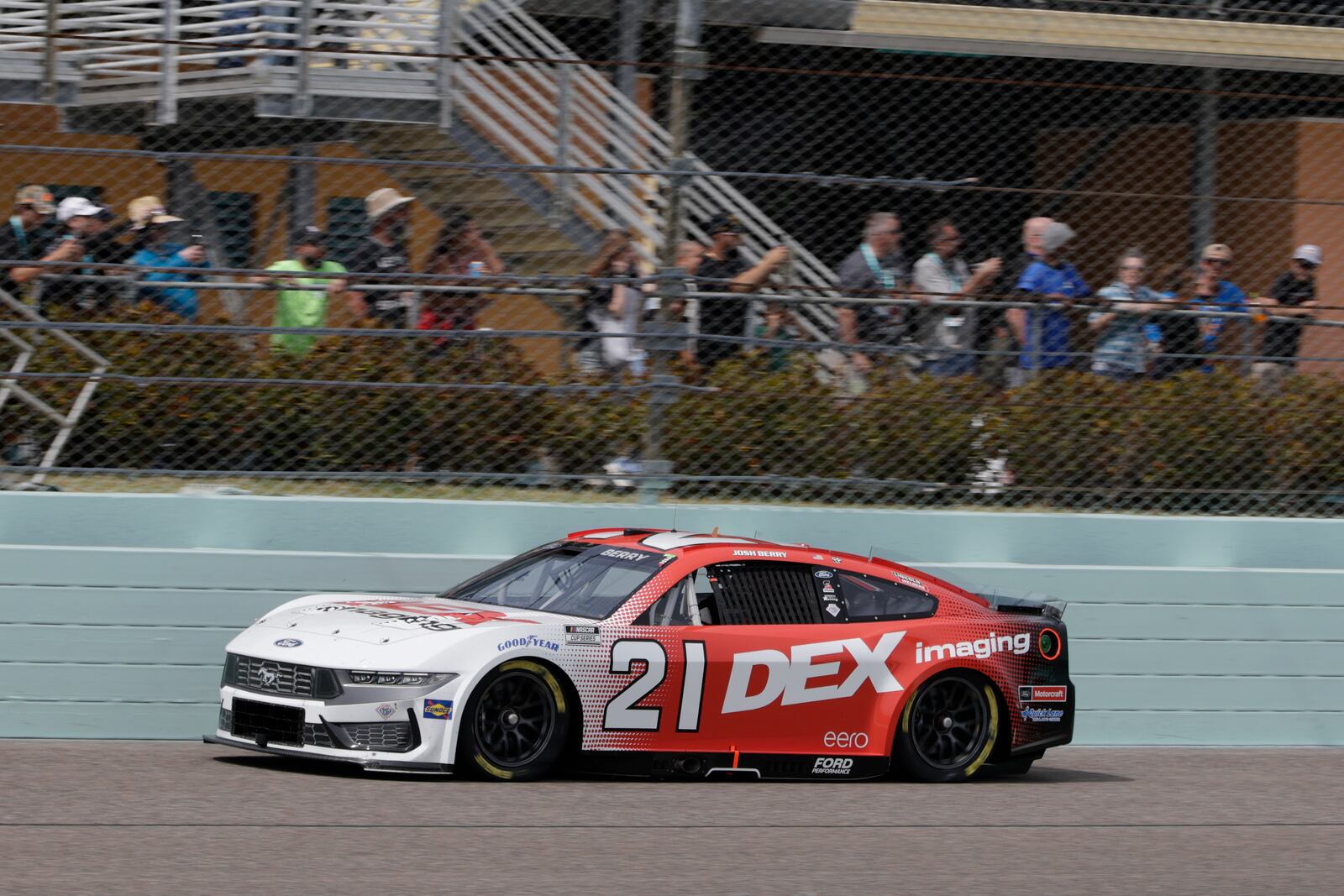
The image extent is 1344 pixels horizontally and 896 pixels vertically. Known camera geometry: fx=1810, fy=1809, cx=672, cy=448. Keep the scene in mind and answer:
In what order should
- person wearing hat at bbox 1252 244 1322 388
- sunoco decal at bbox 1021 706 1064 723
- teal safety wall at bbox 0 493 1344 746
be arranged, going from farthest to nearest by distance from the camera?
person wearing hat at bbox 1252 244 1322 388 < teal safety wall at bbox 0 493 1344 746 < sunoco decal at bbox 1021 706 1064 723

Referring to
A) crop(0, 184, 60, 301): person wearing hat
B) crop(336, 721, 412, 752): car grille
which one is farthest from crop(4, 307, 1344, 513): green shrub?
crop(336, 721, 412, 752): car grille

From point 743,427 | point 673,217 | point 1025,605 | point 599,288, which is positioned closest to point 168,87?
point 599,288

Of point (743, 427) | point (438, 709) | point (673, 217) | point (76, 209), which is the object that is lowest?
point (438, 709)

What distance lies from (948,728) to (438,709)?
2.60 metres

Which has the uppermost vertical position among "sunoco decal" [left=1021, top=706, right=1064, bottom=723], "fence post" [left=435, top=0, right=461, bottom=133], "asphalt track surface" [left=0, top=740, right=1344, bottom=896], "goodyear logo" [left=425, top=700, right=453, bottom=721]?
"fence post" [left=435, top=0, right=461, bottom=133]

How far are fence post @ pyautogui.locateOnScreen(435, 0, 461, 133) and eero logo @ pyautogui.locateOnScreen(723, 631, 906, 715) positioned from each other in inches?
205

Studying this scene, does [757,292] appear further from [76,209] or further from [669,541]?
[76,209]

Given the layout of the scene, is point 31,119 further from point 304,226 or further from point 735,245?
point 735,245

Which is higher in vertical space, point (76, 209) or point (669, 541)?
point (76, 209)

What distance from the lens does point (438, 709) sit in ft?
24.5

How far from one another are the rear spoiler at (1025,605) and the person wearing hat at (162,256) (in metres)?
4.32

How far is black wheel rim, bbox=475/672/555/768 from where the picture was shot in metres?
7.64

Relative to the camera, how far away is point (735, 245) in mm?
10414

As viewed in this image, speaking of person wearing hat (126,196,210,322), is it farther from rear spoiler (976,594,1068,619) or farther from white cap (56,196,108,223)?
rear spoiler (976,594,1068,619)
